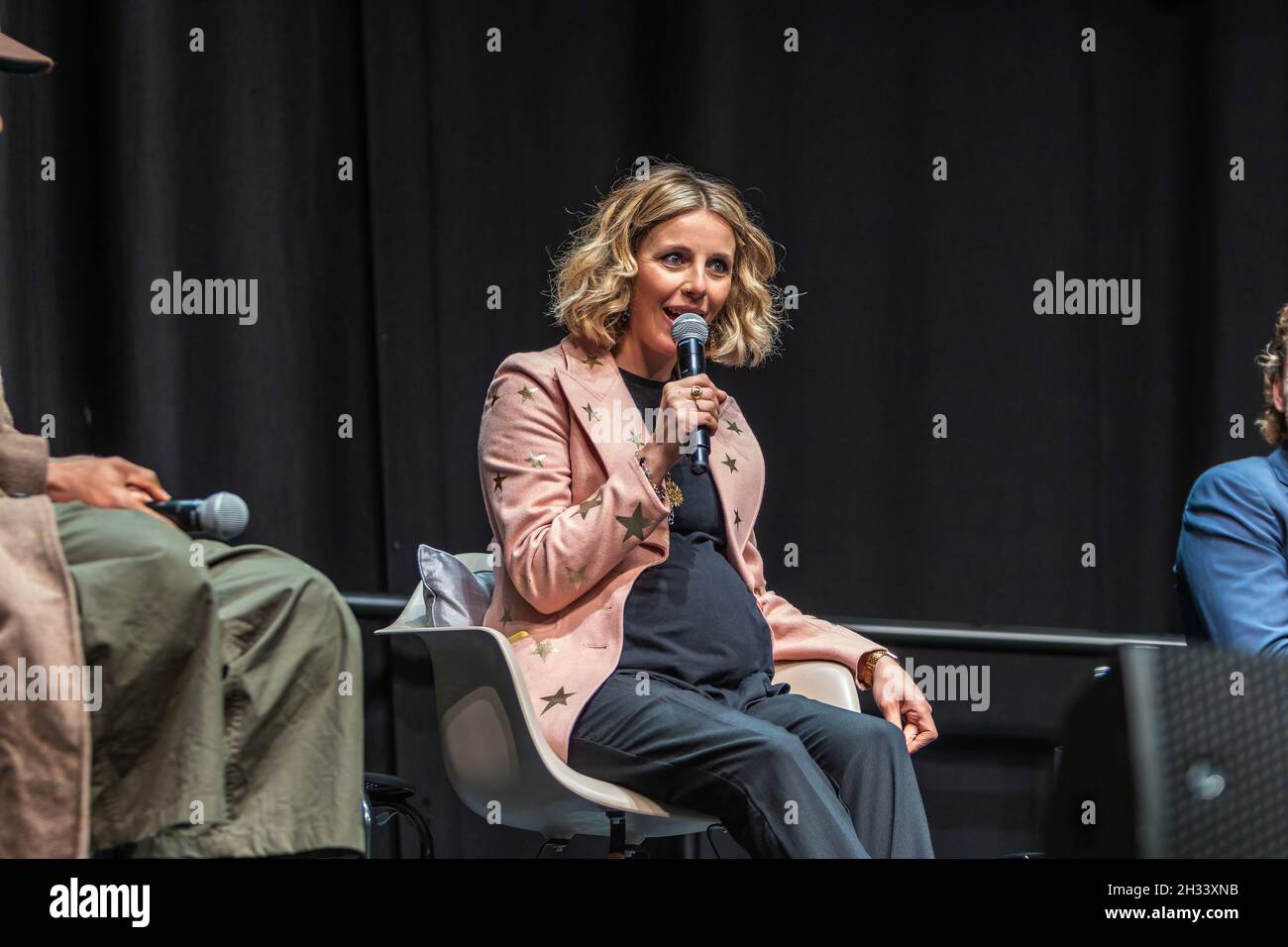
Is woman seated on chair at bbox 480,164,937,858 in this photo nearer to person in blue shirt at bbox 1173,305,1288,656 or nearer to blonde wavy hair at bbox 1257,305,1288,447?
person in blue shirt at bbox 1173,305,1288,656

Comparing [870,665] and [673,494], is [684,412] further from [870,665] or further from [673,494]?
[870,665]

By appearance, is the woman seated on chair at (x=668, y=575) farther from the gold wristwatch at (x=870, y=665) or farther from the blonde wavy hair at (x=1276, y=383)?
the blonde wavy hair at (x=1276, y=383)

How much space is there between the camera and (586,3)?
3.04 m

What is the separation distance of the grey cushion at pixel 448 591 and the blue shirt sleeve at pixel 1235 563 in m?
1.11

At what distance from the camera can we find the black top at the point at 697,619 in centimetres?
209

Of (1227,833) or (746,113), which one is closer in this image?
(1227,833)

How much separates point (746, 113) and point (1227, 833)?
2.06 m

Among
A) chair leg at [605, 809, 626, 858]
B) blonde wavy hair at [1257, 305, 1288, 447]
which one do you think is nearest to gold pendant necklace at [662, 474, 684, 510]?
chair leg at [605, 809, 626, 858]

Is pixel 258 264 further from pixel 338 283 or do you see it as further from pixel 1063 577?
pixel 1063 577

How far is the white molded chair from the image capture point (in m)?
1.99

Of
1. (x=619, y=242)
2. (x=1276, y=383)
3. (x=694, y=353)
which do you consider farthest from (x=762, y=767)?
(x=1276, y=383)

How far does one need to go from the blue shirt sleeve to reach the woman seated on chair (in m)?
0.47

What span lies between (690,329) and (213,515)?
0.83 meters
